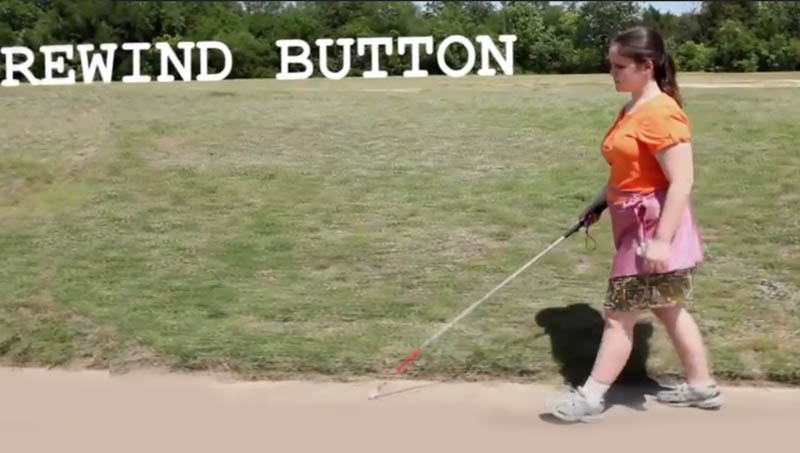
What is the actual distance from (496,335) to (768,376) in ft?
4.23

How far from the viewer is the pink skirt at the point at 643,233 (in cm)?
395

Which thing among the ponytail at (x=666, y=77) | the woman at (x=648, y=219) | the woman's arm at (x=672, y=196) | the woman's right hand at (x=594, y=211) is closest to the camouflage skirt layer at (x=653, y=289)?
the woman at (x=648, y=219)

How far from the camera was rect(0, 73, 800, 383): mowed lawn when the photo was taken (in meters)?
5.00

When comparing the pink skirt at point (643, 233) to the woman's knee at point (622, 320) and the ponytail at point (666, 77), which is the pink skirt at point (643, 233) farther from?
the ponytail at point (666, 77)

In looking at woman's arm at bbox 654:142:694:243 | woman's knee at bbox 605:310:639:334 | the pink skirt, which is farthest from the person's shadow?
woman's arm at bbox 654:142:694:243

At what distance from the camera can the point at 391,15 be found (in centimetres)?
3866

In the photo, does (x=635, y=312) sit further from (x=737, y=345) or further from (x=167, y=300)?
(x=167, y=300)

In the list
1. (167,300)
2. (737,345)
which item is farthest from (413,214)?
(737,345)

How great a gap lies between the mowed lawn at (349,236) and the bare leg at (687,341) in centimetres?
49

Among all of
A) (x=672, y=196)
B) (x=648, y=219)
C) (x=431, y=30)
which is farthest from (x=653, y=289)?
(x=431, y=30)

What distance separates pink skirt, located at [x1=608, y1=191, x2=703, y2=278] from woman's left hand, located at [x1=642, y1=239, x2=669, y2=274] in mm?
58

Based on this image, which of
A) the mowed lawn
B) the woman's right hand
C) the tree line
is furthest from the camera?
the tree line

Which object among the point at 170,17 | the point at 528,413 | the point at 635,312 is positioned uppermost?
the point at 170,17

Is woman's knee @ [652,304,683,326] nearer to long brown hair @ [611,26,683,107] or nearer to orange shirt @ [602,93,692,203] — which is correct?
orange shirt @ [602,93,692,203]
